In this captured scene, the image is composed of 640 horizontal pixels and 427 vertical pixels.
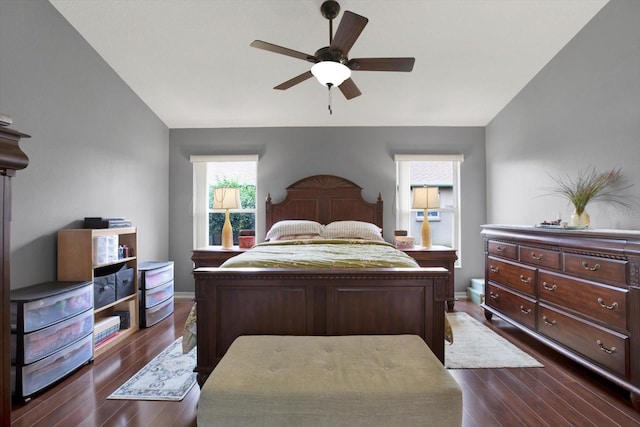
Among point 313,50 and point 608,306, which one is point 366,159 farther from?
point 608,306

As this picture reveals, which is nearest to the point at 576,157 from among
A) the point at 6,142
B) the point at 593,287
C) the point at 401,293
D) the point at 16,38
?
the point at 593,287

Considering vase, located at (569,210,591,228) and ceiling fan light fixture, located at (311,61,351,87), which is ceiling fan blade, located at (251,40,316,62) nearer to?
ceiling fan light fixture, located at (311,61,351,87)

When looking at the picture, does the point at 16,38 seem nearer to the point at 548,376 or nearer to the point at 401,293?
the point at 401,293

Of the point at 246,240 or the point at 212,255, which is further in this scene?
the point at 246,240

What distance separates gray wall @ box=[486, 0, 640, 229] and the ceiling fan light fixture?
215 centimetres

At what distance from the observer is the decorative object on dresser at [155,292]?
3.10 meters

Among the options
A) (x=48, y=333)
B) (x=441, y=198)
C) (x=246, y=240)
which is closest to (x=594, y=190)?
(x=441, y=198)

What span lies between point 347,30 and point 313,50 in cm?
115

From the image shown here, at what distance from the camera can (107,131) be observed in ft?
10.3

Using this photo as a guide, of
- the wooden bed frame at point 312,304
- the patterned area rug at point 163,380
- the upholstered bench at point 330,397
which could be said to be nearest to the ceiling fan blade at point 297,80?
the wooden bed frame at point 312,304

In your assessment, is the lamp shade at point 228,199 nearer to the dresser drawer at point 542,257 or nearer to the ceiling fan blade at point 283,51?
the ceiling fan blade at point 283,51

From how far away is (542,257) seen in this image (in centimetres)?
246

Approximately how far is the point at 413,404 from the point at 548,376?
160cm

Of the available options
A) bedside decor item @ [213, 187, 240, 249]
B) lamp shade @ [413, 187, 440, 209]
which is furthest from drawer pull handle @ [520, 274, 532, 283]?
bedside decor item @ [213, 187, 240, 249]
